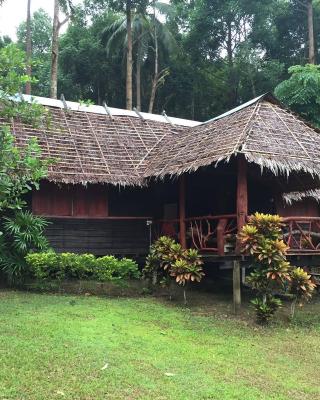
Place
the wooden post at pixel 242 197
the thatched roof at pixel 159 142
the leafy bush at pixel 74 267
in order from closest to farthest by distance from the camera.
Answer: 1. the wooden post at pixel 242 197
2. the thatched roof at pixel 159 142
3. the leafy bush at pixel 74 267

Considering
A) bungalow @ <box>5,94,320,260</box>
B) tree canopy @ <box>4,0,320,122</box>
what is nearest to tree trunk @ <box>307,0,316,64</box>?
tree canopy @ <box>4,0,320,122</box>

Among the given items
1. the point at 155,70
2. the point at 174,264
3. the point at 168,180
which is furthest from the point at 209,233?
the point at 155,70

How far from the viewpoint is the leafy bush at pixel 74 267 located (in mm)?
9922

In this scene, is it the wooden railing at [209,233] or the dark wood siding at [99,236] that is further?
the dark wood siding at [99,236]

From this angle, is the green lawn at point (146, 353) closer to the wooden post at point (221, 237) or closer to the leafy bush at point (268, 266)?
the leafy bush at point (268, 266)

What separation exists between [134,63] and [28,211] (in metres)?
19.3

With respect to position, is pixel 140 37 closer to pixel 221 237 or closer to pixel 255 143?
pixel 255 143

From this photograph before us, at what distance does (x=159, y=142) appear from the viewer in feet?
45.5

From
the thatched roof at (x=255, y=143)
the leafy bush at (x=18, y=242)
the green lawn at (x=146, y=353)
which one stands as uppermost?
the thatched roof at (x=255, y=143)

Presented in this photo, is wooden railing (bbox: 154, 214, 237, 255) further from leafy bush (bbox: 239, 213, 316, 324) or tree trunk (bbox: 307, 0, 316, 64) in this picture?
tree trunk (bbox: 307, 0, 316, 64)

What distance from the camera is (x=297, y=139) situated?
32.3ft

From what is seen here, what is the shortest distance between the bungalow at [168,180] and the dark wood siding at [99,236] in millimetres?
25

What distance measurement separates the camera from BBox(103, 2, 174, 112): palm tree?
2566cm

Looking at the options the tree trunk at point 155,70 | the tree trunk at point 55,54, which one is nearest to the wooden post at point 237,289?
the tree trunk at point 55,54
